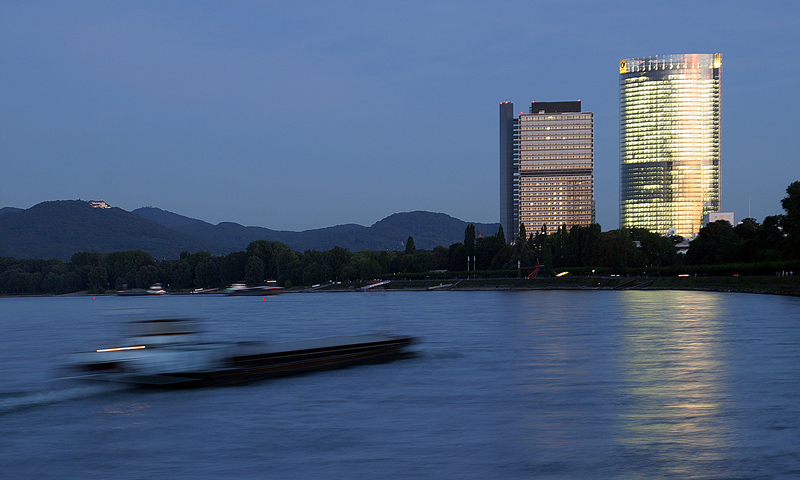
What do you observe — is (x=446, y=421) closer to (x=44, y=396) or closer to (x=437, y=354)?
(x=44, y=396)

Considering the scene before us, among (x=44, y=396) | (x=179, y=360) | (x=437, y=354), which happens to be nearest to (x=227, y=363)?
(x=179, y=360)

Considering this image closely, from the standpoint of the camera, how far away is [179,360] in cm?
3572

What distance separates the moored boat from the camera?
34.9 metres

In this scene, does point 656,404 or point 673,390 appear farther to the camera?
point 673,390

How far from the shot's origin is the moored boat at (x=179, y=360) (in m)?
34.9

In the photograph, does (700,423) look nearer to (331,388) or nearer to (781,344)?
(331,388)

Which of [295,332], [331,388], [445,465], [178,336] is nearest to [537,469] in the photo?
[445,465]

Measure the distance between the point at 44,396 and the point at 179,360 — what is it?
5.60 metres

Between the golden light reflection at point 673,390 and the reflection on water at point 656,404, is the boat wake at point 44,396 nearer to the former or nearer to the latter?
the reflection on water at point 656,404

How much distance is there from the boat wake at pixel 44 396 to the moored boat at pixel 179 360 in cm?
63

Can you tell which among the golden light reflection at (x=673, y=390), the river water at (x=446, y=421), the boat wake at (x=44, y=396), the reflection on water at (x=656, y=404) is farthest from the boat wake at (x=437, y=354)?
the boat wake at (x=44, y=396)

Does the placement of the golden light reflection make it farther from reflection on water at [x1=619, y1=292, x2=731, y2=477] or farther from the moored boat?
the moored boat

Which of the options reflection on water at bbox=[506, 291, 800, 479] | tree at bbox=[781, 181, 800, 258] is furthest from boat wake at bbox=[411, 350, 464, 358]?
tree at bbox=[781, 181, 800, 258]

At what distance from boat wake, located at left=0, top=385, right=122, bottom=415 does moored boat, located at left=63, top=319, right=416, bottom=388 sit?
625mm
